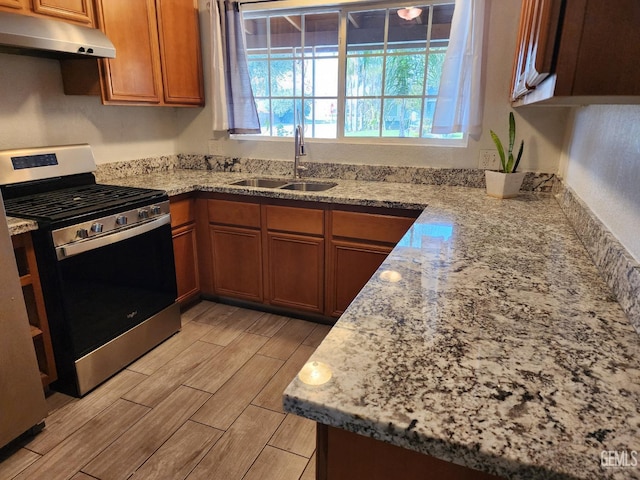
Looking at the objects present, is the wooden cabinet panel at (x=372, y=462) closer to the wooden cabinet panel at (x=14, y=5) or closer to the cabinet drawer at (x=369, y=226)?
the cabinet drawer at (x=369, y=226)

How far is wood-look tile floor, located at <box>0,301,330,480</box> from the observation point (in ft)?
5.08

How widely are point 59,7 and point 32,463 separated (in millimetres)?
2081

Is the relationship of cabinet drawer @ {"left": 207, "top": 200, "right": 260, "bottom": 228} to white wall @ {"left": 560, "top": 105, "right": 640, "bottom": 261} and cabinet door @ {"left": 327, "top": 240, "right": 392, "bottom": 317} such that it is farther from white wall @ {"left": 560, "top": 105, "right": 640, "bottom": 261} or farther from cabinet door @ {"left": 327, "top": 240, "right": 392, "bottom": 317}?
white wall @ {"left": 560, "top": 105, "right": 640, "bottom": 261}

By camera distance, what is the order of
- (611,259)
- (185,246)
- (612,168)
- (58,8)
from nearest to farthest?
(611,259), (612,168), (58,8), (185,246)

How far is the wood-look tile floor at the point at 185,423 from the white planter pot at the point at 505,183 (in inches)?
54.6

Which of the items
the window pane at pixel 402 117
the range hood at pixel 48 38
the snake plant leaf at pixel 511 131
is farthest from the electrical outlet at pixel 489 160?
the range hood at pixel 48 38

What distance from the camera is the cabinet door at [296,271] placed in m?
2.52

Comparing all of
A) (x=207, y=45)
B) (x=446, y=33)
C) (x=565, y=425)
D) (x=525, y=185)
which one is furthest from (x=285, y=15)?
(x=565, y=425)

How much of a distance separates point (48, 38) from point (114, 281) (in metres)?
1.18

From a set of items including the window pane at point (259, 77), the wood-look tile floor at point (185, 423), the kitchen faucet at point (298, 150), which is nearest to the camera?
the wood-look tile floor at point (185, 423)

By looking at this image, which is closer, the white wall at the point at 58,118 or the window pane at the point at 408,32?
the white wall at the point at 58,118

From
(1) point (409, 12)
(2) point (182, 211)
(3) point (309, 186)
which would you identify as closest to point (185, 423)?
(2) point (182, 211)

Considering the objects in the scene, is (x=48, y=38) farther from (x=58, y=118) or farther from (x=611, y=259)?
(x=611, y=259)

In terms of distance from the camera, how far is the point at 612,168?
1.34m
